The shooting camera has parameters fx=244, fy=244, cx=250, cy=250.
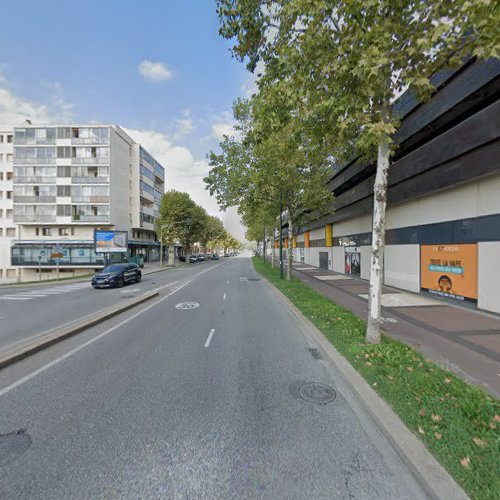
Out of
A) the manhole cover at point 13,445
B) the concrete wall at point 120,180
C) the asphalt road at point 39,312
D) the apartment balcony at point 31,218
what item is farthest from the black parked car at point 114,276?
the apartment balcony at point 31,218

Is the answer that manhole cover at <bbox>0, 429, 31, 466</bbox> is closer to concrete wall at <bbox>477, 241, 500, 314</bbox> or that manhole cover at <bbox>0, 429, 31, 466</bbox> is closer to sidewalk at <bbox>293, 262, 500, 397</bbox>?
sidewalk at <bbox>293, 262, 500, 397</bbox>

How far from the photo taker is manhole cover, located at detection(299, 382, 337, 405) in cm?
A: 379

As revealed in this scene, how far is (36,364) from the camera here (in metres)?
5.04

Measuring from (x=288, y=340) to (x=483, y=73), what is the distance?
10551mm

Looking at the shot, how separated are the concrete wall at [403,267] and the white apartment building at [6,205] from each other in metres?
48.5

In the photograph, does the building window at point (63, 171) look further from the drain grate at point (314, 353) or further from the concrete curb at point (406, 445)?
the concrete curb at point (406, 445)

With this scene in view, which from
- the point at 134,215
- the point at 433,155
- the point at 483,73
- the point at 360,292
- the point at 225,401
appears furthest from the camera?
the point at 134,215

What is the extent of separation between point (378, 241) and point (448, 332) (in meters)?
3.72

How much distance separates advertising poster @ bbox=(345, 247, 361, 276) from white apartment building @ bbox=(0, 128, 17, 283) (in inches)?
1813

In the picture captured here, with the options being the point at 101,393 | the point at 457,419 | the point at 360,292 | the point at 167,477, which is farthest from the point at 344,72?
the point at 360,292

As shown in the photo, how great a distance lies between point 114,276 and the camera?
15953mm

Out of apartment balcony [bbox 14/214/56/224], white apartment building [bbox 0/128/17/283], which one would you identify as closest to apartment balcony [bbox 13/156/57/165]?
white apartment building [bbox 0/128/17/283]

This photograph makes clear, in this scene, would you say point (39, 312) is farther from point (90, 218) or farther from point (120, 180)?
point (120, 180)

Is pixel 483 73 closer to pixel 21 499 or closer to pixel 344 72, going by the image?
pixel 344 72
